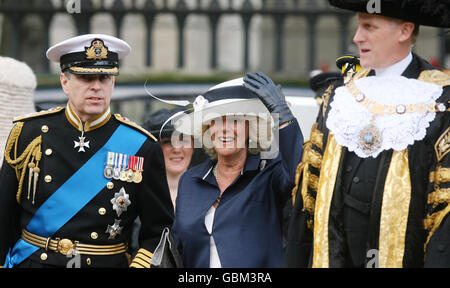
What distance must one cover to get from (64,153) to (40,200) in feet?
0.86

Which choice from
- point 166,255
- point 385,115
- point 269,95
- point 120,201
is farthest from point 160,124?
point 385,115

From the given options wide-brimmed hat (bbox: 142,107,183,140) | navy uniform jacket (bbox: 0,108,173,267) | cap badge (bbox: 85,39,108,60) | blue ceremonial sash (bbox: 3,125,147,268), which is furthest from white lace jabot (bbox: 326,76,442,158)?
wide-brimmed hat (bbox: 142,107,183,140)

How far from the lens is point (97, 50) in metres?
4.38

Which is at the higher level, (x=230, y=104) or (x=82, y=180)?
(x=230, y=104)

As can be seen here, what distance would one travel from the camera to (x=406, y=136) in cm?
355

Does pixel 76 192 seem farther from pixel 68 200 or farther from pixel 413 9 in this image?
pixel 413 9

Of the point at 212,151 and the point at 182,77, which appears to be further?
the point at 182,77

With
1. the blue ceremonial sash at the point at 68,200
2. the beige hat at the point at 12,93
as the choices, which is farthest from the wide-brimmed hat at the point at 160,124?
the blue ceremonial sash at the point at 68,200

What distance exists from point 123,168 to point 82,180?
8.3 inches

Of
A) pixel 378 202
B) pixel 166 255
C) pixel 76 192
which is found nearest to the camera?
pixel 378 202

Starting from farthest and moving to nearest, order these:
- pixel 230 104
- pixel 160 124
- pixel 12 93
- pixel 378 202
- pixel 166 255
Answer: pixel 160 124 < pixel 12 93 < pixel 230 104 < pixel 166 255 < pixel 378 202
